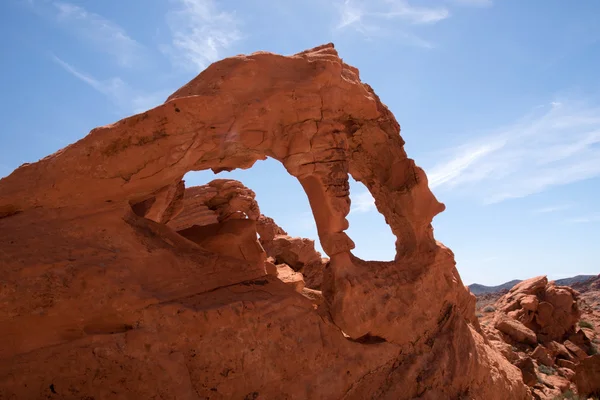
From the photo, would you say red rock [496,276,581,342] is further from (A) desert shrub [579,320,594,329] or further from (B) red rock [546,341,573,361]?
(A) desert shrub [579,320,594,329]

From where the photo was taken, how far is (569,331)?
17484mm

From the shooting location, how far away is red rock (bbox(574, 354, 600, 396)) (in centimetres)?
1106

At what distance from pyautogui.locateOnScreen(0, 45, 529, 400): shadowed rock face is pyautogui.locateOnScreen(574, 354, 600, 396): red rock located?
419cm


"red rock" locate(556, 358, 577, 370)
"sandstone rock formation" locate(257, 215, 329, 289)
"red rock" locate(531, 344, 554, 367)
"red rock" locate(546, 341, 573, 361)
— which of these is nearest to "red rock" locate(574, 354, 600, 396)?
"red rock" locate(531, 344, 554, 367)

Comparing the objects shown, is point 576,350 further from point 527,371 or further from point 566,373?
point 527,371

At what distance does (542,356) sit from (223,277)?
41.2ft

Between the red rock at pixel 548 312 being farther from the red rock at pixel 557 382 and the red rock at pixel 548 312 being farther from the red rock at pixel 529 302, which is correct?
the red rock at pixel 557 382

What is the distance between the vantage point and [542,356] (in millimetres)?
14320

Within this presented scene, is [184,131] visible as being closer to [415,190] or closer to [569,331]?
[415,190]

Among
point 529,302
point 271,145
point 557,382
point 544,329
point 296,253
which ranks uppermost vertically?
point 271,145

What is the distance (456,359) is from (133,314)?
508 centimetres

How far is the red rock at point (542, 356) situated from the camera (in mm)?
14211

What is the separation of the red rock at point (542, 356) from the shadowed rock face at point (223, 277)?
22.7 ft

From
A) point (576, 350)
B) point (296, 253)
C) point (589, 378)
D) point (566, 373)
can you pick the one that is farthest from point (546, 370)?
point (296, 253)
